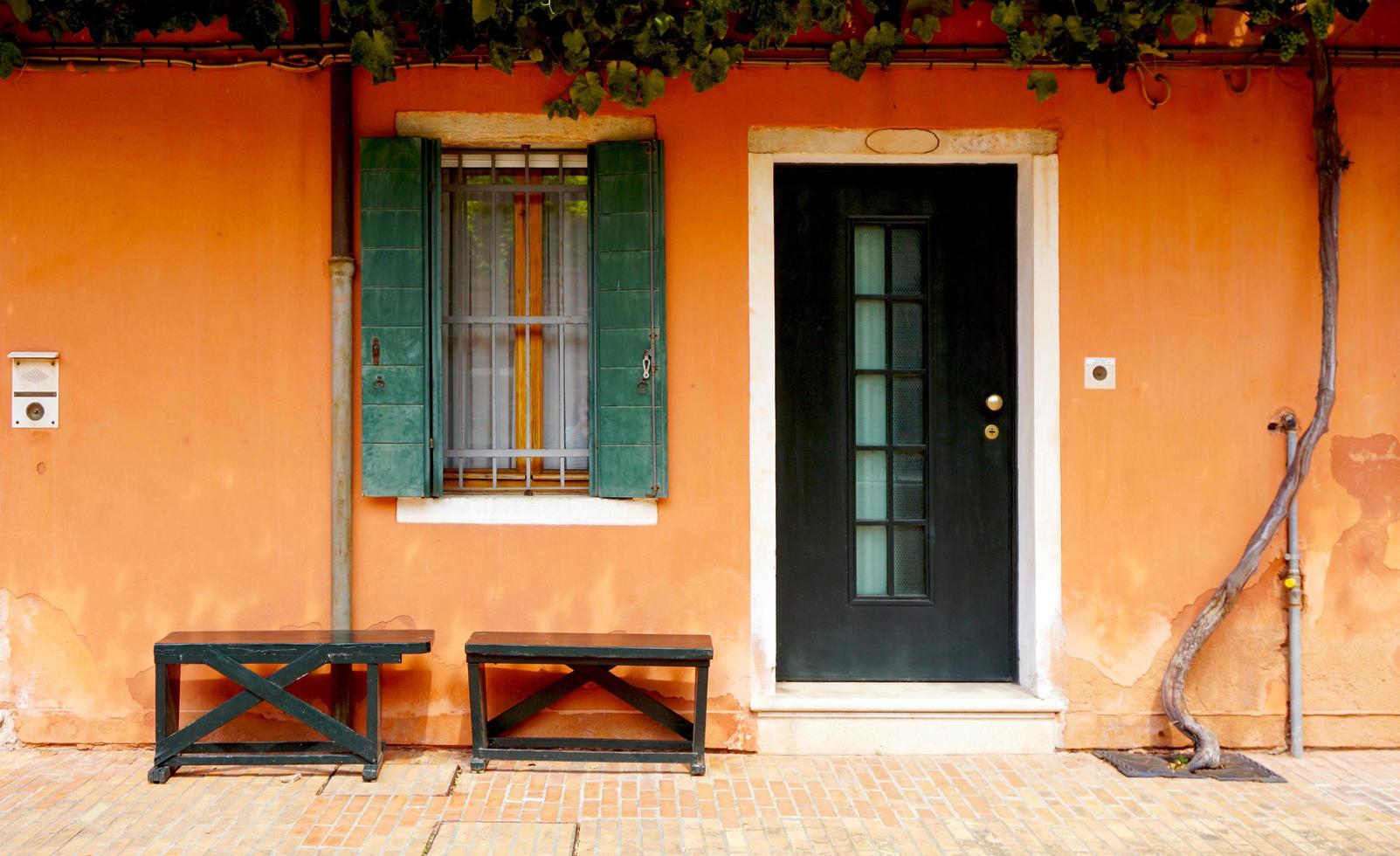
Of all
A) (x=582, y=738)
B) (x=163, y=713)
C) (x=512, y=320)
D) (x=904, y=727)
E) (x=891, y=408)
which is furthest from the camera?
(x=891, y=408)

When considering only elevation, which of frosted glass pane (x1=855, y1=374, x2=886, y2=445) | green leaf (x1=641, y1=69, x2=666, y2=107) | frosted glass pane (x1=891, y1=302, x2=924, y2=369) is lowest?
frosted glass pane (x1=855, y1=374, x2=886, y2=445)

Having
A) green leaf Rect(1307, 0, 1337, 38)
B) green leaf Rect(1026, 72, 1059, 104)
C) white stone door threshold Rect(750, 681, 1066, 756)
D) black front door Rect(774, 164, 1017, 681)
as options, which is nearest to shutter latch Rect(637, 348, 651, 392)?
black front door Rect(774, 164, 1017, 681)

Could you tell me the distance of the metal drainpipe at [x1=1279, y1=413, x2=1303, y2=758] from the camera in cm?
452

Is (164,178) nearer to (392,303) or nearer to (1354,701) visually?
(392,303)

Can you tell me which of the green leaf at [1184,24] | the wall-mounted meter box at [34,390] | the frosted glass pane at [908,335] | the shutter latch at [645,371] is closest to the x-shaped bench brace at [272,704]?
the wall-mounted meter box at [34,390]

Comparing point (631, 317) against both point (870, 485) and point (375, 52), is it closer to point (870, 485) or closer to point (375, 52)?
point (870, 485)

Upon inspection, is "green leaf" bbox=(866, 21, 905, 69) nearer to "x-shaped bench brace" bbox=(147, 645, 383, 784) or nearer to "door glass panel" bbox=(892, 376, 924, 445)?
"door glass panel" bbox=(892, 376, 924, 445)

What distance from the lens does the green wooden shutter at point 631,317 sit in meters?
4.50

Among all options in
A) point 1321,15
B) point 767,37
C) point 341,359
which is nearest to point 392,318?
point 341,359

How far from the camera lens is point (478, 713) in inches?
170

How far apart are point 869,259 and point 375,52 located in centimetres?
231

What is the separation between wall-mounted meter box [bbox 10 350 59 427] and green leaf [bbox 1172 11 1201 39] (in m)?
4.89

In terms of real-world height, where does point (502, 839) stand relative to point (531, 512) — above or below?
below

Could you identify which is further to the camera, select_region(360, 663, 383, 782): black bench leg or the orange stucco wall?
the orange stucco wall
